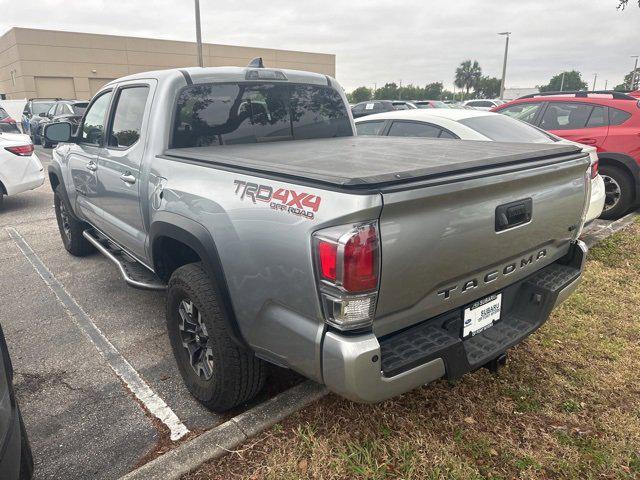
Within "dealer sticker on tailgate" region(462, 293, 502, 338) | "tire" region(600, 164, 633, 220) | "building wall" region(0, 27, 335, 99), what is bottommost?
"tire" region(600, 164, 633, 220)

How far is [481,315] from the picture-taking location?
96.0 inches

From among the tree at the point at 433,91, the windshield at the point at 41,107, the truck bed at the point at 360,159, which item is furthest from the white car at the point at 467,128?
the tree at the point at 433,91

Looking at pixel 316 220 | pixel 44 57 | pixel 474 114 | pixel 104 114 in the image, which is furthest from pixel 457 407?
pixel 44 57

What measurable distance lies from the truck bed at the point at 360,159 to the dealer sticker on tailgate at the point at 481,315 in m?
0.70

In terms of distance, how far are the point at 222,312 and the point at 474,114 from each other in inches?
174

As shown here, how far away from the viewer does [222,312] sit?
241 centimetres

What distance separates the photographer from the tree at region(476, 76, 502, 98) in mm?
79969

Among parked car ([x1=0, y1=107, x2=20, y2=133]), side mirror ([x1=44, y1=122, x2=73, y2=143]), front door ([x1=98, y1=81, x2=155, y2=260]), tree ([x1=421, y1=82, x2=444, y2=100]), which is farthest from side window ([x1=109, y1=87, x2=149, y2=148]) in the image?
tree ([x1=421, y1=82, x2=444, y2=100])

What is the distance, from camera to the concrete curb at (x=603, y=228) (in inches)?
219

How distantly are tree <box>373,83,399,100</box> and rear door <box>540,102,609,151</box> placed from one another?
63966 millimetres

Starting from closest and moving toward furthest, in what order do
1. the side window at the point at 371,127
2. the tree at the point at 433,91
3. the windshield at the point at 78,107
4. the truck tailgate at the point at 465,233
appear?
the truck tailgate at the point at 465,233 → the side window at the point at 371,127 → the windshield at the point at 78,107 → the tree at the point at 433,91

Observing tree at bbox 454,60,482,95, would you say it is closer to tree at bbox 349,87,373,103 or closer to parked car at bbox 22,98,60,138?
tree at bbox 349,87,373,103

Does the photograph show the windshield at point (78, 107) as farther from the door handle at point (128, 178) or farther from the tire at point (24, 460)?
the tire at point (24, 460)

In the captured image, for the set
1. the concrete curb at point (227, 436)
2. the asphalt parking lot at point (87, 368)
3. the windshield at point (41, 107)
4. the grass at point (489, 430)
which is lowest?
the asphalt parking lot at point (87, 368)
